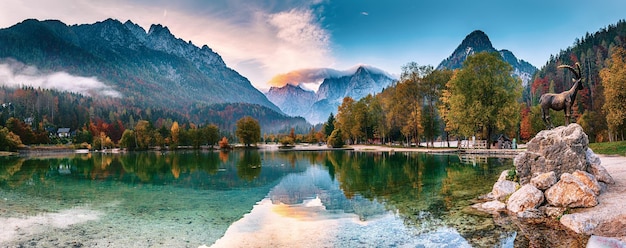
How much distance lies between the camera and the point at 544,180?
1482cm

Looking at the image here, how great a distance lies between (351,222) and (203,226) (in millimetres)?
5973

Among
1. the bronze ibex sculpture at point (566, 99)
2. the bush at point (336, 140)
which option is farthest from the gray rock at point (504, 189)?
the bush at point (336, 140)

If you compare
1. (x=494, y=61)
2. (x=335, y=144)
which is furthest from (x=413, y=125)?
(x=335, y=144)

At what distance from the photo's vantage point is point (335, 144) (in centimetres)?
9538

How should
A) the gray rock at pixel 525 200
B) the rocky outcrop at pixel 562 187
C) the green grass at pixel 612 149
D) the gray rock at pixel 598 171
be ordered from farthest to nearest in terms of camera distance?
Result: the green grass at pixel 612 149 < the gray rock at pixel 598 171 < the gray rock at pixel 525 200 < the rocky outcrop at pixel 562 187

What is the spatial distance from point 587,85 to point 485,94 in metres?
101

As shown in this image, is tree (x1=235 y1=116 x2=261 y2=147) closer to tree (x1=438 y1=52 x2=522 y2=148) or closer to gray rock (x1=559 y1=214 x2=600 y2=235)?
tree (x1=438 y1=52 x2=522 y2=148)

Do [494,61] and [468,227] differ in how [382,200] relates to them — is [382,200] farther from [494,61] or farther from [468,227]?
[494,61]

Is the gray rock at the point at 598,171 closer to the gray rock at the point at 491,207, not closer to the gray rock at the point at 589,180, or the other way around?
the gray rock at the point at 589,180

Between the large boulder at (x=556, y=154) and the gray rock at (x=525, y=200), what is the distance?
5.57ft

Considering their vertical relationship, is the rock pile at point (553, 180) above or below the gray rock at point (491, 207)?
above

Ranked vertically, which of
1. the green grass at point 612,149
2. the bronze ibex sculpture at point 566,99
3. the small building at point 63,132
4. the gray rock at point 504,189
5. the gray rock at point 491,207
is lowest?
the gray rock at point 491,207

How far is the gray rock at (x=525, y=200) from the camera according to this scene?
1409 cm

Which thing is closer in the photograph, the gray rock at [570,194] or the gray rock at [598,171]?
the gray rock at [570,194]
